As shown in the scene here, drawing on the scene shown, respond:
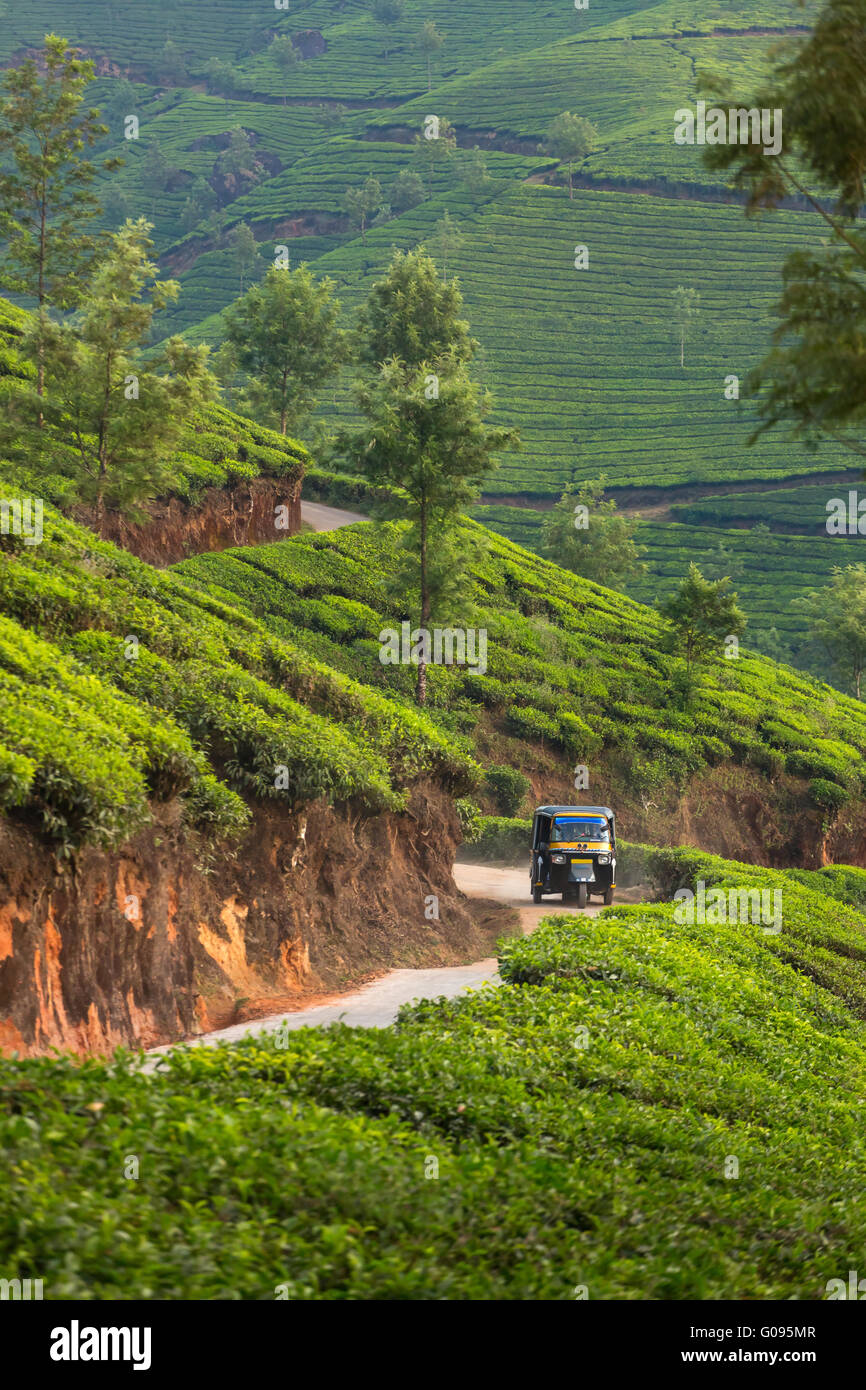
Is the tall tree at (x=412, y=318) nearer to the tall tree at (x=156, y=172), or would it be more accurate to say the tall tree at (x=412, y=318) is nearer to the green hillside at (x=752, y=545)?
the green hillside at (x=752, y=545)

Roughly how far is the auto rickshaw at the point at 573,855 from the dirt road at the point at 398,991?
1.52ft

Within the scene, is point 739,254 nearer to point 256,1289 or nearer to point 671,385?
point 671,385

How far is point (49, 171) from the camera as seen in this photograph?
32469 mm

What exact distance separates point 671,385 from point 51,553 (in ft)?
296

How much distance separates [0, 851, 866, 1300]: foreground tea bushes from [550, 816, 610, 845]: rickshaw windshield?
14.2 meters

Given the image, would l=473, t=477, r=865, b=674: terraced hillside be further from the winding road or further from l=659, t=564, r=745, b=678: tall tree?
the winding road

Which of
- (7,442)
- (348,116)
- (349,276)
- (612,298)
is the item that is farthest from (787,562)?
(348,116)

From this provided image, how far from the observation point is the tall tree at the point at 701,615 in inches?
1582

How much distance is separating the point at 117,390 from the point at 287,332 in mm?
26540

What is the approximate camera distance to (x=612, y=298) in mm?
111625

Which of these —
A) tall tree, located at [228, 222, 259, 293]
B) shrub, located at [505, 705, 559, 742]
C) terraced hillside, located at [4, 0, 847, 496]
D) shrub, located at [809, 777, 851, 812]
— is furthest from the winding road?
tall tree, located at [228, 222, 259, 293]

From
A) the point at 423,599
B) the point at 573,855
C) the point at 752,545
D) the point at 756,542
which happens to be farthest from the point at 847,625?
the point at 573,855

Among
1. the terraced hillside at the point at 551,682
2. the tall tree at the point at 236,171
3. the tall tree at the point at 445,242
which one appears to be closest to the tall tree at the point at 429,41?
the tall tree at the point at 236,171

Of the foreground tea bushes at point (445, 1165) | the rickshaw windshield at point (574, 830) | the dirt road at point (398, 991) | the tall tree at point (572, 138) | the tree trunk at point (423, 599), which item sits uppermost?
the tall tree at point (572, 138)
